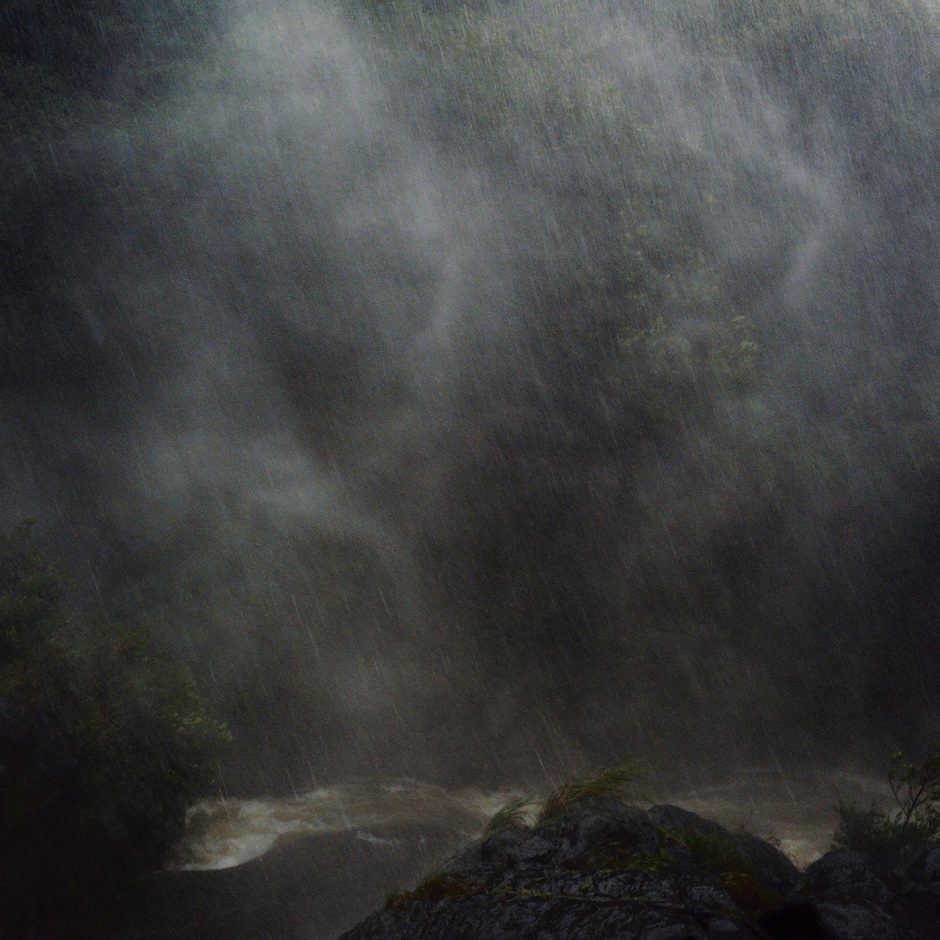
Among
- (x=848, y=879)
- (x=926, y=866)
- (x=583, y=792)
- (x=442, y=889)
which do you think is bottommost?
(x=926, y=866)

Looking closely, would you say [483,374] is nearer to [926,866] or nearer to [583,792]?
[583,792]

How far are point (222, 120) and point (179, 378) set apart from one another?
893 centimetres

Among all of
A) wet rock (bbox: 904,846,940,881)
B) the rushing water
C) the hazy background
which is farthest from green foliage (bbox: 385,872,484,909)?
the hazy background

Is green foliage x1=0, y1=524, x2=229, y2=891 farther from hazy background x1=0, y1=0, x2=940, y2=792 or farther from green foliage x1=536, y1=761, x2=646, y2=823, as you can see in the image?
green foliage x1=536, y1=761, x2=646, y2=823

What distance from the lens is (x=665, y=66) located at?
23797 millimetres

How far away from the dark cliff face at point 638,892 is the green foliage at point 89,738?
6667 millimetres

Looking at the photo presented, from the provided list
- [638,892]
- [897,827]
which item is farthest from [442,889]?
[897,827]

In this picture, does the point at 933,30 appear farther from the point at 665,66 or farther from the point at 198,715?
the point at 198,715

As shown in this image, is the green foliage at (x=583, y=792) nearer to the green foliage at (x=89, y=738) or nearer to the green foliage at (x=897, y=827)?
the green foliage at (x=897, y=827)

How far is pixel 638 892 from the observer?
5.31m

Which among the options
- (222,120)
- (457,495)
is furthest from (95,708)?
(222,120)

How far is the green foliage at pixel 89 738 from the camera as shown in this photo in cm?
1012

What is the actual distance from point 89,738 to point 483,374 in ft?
42.7

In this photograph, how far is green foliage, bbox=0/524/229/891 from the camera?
1012 cm
